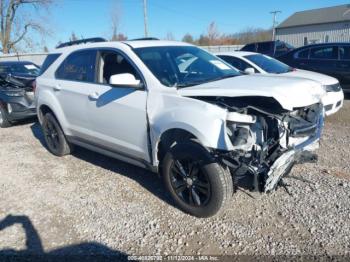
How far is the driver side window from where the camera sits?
4012 millimetres

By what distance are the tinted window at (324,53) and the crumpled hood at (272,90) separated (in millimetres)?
6686

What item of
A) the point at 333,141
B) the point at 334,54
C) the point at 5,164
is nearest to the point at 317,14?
the point at 334,54

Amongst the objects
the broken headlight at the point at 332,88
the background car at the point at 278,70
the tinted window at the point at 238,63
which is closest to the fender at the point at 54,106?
the background car at the point at 278,70

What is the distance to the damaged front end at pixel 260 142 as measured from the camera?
290 cm

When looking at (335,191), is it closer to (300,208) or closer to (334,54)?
(300,208)

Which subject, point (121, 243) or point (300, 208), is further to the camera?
point (300, 208)

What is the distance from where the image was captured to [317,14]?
4503 cm

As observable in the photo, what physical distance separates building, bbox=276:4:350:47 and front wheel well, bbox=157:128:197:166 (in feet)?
140

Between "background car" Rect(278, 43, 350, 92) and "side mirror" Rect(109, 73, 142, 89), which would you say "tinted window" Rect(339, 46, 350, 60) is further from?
"side mirror" Rect(109, 73, 142, 89)

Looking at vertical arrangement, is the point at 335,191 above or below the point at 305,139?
below

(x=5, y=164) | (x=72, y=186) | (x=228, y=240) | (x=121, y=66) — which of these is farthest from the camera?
(x=5, y=164)

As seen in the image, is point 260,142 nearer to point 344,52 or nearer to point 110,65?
point 110,65

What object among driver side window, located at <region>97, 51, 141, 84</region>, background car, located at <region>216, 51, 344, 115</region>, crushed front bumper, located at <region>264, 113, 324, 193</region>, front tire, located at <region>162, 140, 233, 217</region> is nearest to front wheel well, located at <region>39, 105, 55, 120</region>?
driver side window, located at <region>97, 51, 141, 84</region>

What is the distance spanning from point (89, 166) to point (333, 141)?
14.1 ft
